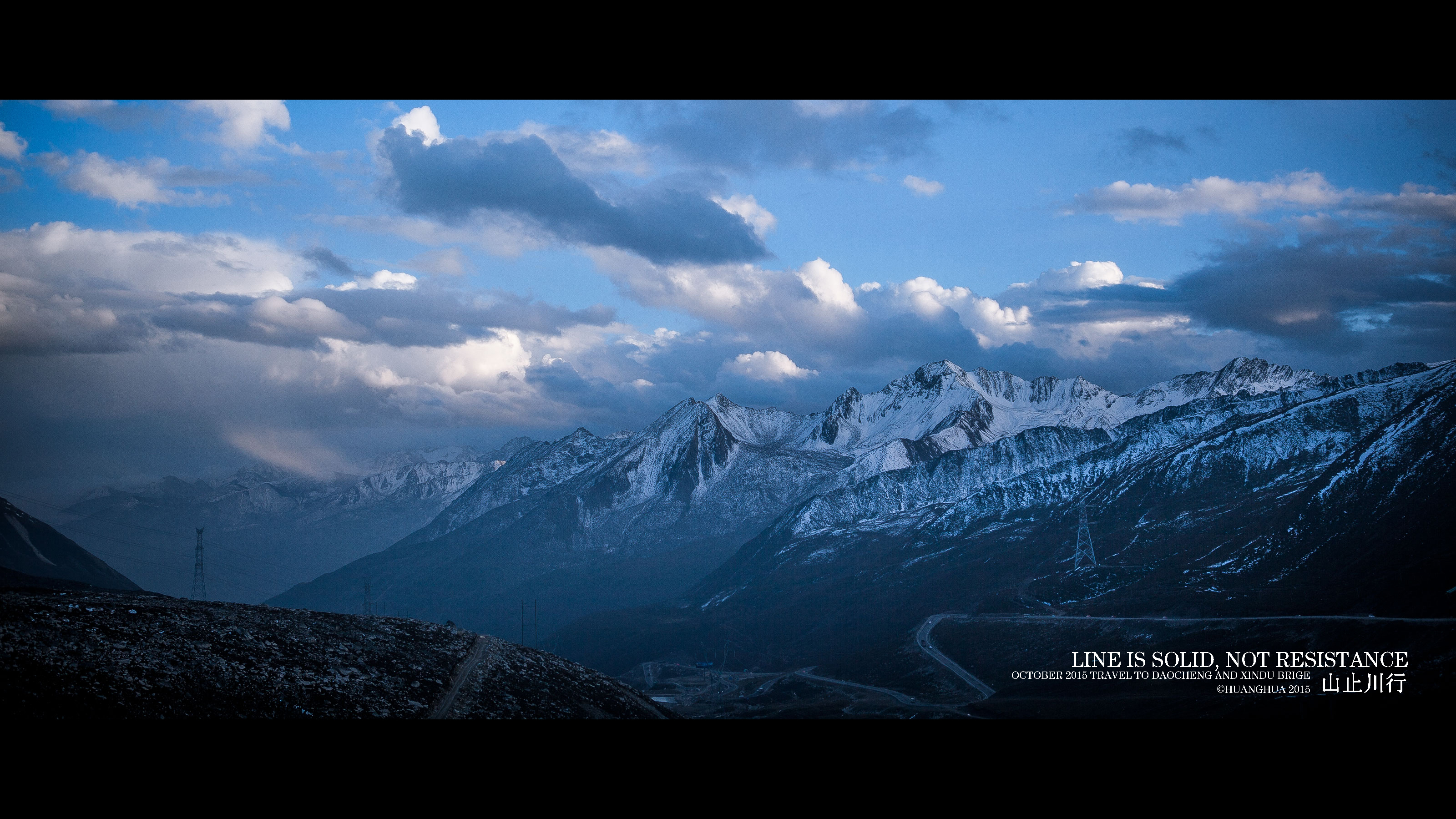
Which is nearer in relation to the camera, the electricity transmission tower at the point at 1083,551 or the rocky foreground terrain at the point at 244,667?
the rocky foreground terrain at the point at 244,667

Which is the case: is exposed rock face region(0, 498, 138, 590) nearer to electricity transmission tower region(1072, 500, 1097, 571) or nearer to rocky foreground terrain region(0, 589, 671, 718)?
rocky foreground terrain region(0, 589, 671, 718)

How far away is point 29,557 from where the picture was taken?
141 m

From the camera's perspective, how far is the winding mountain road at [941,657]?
88.0m

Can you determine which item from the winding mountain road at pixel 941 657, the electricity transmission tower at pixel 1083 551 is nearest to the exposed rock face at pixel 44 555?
the winding mountain road at pixel 941 657

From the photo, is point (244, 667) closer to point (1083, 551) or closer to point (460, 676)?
point (460, 676)

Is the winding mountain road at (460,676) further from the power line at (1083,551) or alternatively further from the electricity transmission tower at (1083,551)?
the electricity transmission tower at (1083,551)

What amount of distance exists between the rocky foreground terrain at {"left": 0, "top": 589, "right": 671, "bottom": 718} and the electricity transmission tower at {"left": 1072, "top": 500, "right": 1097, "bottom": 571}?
12169 cm

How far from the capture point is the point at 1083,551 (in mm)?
148250

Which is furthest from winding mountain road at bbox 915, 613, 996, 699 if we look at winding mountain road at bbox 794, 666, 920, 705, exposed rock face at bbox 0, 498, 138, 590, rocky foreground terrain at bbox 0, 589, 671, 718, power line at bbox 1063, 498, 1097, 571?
exposed rock face at bbox 0, 498, 138, 590

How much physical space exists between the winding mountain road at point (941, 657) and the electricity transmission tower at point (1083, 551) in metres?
26.6

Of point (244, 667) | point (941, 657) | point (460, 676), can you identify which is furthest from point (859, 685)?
point (244, 667)

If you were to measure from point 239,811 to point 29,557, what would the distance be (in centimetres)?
18123

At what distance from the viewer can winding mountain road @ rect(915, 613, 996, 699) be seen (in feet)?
289
